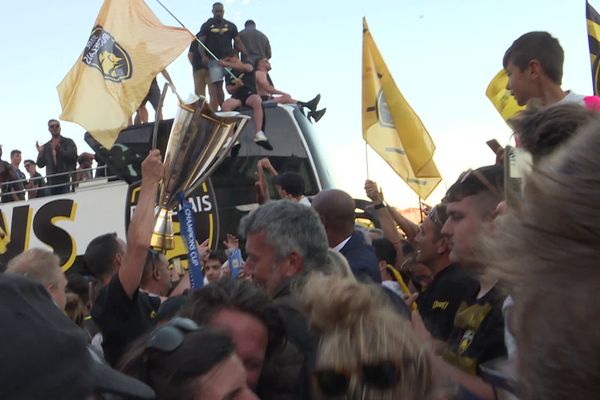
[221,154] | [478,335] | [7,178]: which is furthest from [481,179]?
[7,178]

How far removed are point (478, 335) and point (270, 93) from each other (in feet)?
27.2

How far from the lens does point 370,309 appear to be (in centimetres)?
167

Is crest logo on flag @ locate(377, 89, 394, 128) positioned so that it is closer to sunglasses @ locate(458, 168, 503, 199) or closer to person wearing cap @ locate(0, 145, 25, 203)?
sunglasses @ locate(458, 168, 503, 199)

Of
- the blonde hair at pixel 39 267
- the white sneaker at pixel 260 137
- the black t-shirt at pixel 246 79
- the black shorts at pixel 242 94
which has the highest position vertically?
the black t-shirt at pixel 246 79

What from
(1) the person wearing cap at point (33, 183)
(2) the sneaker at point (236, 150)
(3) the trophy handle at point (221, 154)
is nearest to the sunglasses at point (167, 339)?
(3) the trophy handle at point (221, 154)

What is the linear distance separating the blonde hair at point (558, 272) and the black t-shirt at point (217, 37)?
9793 mm

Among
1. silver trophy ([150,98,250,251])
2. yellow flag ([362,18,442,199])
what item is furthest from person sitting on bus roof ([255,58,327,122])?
silver trophy ([150,98,250,251])

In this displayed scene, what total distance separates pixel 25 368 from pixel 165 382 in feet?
1.95

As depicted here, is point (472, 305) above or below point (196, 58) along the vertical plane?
below

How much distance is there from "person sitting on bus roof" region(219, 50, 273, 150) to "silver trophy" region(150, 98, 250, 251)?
5176 mm

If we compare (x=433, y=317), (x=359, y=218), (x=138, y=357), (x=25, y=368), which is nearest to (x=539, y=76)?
(x=433, y=317)

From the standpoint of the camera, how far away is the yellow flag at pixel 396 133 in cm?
750

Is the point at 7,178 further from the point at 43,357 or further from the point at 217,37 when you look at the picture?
the point at 43,357

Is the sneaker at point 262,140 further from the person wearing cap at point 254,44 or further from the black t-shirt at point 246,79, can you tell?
the person wearing cap at point 254,44
